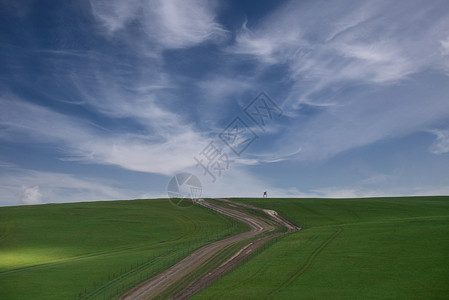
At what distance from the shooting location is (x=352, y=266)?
111 feet

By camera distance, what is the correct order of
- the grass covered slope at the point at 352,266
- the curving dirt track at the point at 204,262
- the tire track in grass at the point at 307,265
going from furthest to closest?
the curving dirt track at the point at 204,262 → the tire track in grass at the point at 307,265 → the grass covered slope at the point at 352,266

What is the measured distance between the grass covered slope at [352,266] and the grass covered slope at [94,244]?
35.0ft

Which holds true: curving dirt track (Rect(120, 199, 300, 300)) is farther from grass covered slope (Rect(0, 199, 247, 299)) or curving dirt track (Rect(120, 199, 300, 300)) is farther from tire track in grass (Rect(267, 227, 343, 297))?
tire track in grass (Rect(267, 227, 343, 297))

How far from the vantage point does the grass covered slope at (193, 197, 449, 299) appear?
89.4 ft

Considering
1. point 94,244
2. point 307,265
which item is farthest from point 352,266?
point 94,244

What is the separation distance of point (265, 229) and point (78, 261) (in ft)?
101

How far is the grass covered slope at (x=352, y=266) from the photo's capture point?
2723 cm

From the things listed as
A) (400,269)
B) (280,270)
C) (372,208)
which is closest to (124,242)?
(280,270)

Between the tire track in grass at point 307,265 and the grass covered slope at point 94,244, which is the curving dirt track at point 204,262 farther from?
the tire track in grass at point 307,265

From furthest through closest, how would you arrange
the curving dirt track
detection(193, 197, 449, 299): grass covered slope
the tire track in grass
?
the curving dirt track → the tire track in grass → detection(193, 197, 449, 299): grass covered slope

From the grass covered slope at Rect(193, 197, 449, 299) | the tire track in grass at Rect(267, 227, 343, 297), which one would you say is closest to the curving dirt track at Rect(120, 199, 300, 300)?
the grass covered slope at Rect(193, 197, 449, 299)

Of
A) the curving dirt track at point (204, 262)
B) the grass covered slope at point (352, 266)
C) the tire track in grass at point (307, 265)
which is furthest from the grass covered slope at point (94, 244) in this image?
the tire track in grass at point (307, 265)

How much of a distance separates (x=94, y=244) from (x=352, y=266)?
39427 millimetres

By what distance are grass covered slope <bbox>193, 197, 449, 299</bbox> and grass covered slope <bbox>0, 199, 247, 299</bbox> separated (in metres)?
10.7
